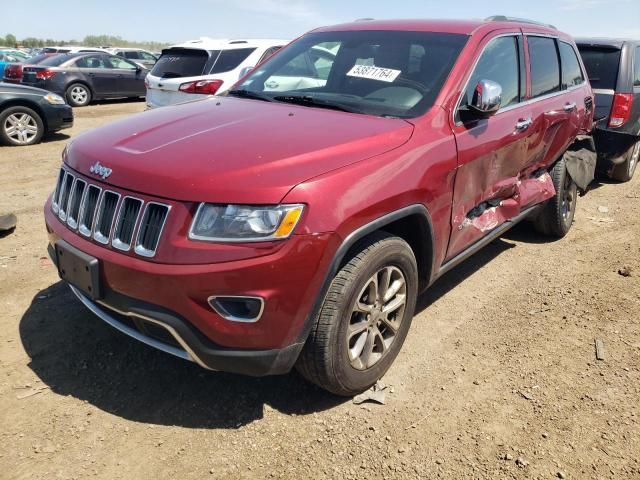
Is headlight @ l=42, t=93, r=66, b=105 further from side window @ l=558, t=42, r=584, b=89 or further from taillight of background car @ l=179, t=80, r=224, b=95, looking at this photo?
side window @ l=558, t=42, r=584, b=89

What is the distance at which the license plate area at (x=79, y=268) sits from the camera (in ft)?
7.82

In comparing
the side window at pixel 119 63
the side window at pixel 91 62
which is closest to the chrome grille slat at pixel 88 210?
the side window at pixel 91 62

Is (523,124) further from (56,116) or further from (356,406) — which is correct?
(56,116)

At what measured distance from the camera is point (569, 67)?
4973mm

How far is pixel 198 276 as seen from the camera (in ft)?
7.07

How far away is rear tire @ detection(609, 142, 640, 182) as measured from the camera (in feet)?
23.4

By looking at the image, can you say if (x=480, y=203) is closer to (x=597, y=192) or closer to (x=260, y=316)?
(x=260, y=316)

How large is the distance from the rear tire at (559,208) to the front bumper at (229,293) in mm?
3305

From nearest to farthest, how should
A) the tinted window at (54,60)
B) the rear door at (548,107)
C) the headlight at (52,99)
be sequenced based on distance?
the rear door at (548,107)
the headlight at (52,99)
the tinted window at (54,60)

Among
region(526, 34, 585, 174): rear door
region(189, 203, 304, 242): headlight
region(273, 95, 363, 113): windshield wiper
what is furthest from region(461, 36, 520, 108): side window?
region(189, 203, 304, 242): headlight

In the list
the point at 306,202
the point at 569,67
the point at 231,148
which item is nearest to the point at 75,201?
the point at 231,148

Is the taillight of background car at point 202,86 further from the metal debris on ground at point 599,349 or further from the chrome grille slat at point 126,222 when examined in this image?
the metal debris on ground at point 599,349

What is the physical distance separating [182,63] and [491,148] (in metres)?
6.10

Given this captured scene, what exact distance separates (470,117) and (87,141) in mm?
2172
